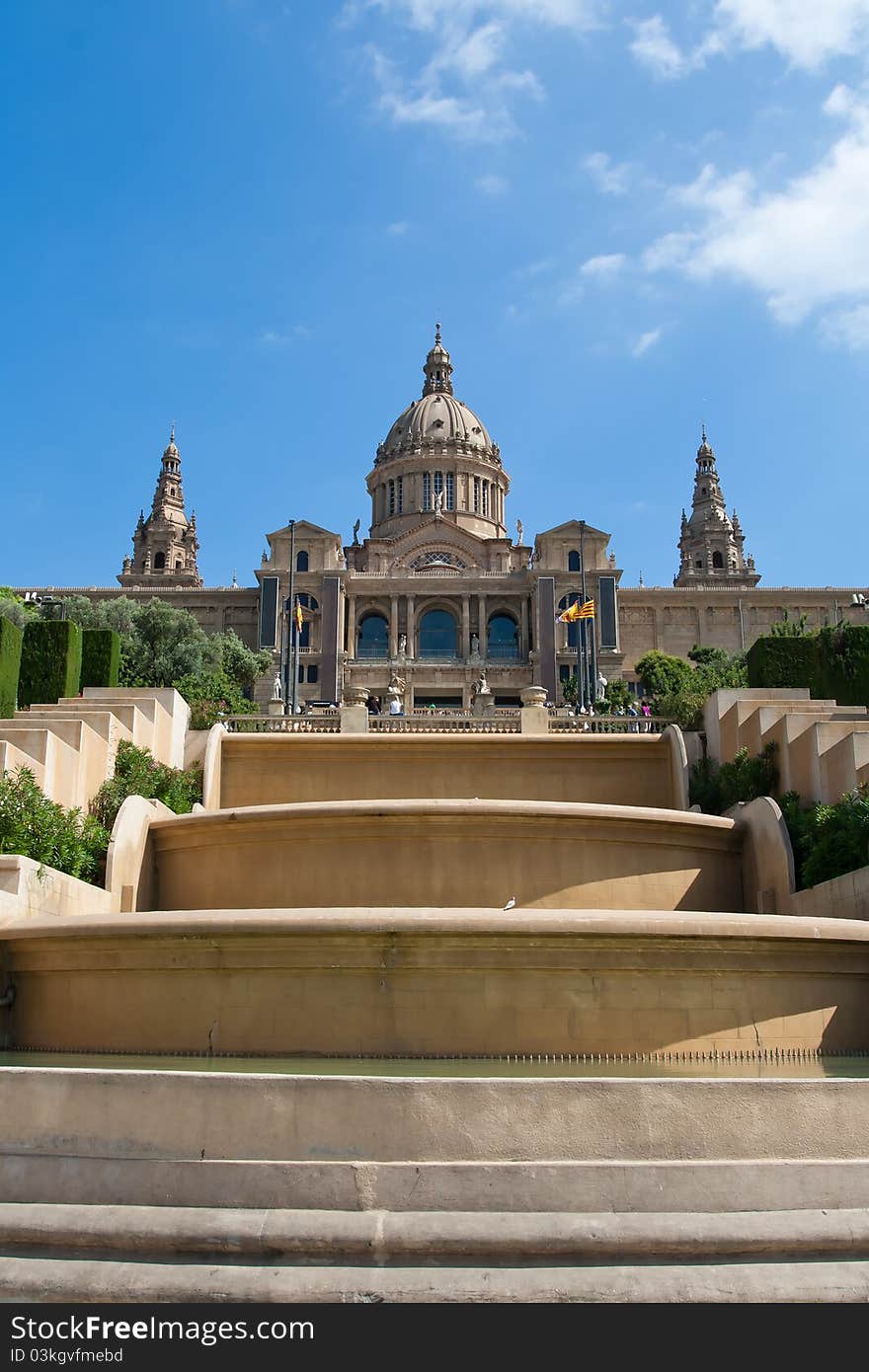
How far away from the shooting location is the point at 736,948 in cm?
908

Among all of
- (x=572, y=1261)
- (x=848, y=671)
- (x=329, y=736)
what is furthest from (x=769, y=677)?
(x=572, y=1261)

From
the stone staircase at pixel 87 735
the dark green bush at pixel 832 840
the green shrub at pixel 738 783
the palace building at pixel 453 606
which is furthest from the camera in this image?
the palace building at pixel 453 606

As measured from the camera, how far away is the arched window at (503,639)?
82.3 meters

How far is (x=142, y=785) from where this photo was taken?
17.0 m

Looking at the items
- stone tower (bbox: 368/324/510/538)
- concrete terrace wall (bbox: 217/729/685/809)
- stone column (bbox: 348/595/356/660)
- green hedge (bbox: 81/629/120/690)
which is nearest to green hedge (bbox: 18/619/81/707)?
green hedge (bbox: 81/629/120/690)

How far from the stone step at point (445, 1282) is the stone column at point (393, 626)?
75100 mm

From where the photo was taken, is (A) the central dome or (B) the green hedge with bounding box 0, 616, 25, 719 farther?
(A) the central dome

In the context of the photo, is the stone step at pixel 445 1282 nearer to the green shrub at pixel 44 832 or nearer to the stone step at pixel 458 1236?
the stone step at pixel 458 1236

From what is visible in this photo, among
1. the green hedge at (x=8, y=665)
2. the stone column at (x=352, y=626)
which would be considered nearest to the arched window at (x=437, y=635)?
the stone column at (x=352, y=626)

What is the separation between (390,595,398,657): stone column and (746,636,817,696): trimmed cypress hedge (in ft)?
190

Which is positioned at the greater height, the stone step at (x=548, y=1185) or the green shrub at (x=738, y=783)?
the green shrub at (x=738, y=783)

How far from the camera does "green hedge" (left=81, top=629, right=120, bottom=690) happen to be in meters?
25.3

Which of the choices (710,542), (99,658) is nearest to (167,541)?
(710,542)

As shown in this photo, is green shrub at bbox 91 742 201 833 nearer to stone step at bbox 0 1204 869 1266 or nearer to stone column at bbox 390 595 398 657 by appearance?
stone step at bbox 0 1204 869 1266
